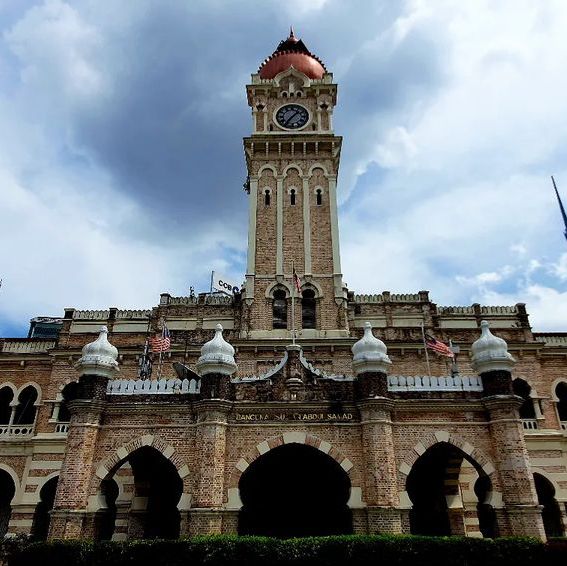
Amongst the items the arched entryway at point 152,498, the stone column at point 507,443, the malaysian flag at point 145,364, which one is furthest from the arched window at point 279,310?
the stone column at point 507,443

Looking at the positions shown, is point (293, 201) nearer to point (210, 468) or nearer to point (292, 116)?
point (292, 116)

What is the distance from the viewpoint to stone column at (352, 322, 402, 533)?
15445 millimetres

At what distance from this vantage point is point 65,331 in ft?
101

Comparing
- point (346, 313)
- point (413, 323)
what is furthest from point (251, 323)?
→ point (413, 323)

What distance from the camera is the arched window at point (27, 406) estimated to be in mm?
29734

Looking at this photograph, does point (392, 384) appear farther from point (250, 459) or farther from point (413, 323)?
point (413, 323)

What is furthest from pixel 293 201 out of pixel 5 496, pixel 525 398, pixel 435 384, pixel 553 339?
pixel 5 496

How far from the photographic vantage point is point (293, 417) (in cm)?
1714

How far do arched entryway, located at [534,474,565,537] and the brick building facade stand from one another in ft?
0.26

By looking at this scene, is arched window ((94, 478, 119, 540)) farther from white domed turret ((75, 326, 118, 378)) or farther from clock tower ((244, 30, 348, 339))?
clock tower ((244, 30, 348, 339))

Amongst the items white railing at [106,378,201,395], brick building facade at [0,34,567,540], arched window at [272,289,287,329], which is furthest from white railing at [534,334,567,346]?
white railing at [106,378,201,395]

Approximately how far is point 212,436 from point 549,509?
19217 millimetres

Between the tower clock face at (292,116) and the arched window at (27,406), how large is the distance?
23.3 meters

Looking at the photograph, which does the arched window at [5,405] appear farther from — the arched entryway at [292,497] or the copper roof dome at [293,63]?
A: the copper roof dome at [293,63]
